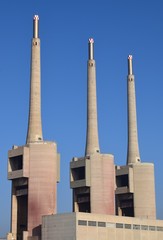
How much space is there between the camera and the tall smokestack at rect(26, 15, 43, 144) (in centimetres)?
10856

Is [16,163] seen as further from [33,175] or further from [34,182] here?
[34,182]

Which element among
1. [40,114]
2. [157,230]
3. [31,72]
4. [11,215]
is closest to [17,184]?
[11,215]

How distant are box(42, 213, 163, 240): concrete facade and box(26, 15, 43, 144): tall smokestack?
18.6 meters

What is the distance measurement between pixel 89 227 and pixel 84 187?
2488cm

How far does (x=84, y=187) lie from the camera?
121062mm

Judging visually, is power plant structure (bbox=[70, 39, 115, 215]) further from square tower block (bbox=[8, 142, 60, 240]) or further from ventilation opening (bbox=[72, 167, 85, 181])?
square tower block (bbox=[8, 142, 60, 240])

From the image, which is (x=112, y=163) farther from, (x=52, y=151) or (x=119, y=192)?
(x=52, y=151)

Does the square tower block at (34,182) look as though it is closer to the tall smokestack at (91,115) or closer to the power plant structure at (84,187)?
the power plant structure at (84,187)

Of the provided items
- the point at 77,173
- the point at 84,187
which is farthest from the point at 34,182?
the point at 77,173

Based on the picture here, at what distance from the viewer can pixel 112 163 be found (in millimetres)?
122938

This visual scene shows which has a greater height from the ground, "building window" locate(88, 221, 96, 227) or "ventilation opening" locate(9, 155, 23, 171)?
"ventilation opening" locate(9, 155, 23, 171)

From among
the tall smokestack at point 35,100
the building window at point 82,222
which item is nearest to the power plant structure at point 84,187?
the tall smokestack at point 35,100

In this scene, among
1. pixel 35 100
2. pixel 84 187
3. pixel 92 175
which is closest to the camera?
pixel 35 100

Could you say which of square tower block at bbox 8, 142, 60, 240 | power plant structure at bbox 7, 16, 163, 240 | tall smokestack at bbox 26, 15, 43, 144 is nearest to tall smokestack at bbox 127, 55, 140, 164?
power plant structure at bbox 7, 16, 163, 240
